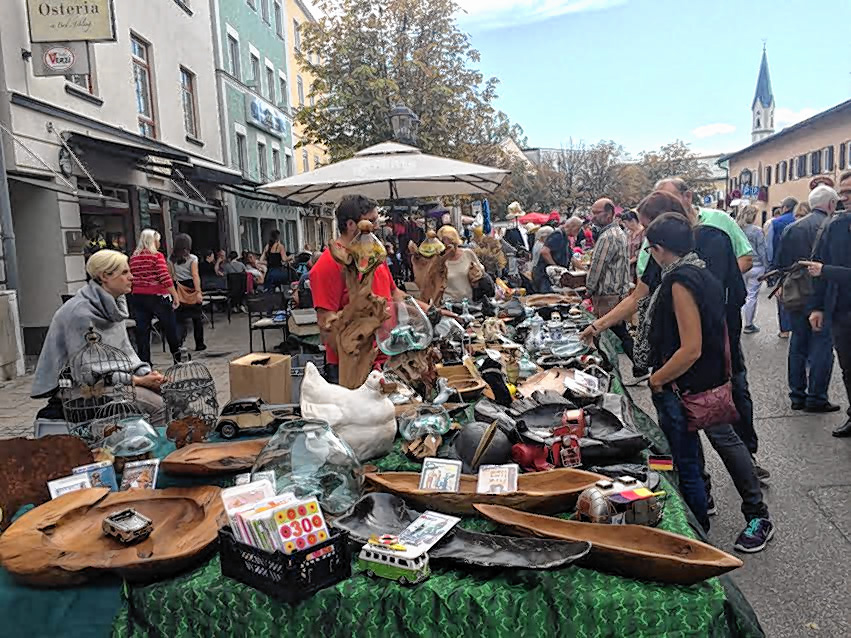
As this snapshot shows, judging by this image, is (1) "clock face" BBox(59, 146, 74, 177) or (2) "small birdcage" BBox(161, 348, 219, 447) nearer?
(2) "small birdcage" BBox(161, 348, 219, 447)

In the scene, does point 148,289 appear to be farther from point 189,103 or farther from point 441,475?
point 189,103

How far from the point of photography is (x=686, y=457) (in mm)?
3051

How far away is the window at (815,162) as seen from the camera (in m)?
31.3

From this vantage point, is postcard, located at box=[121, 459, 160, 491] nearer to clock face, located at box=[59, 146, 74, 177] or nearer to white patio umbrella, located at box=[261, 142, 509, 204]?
white patio umbrella, located at box=[261, 142, 509, 204]

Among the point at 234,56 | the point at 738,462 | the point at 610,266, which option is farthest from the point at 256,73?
the point at 738,462

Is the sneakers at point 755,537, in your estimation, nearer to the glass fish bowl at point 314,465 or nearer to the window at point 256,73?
the glass fish bowl at point 314,465

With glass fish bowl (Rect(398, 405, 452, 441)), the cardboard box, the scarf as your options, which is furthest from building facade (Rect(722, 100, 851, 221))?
glass fish bowl (Rect(398, 405, 452, 441))

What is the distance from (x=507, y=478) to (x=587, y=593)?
523mm

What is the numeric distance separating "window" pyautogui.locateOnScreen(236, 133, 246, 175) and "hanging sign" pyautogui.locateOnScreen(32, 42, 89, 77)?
11648 mm

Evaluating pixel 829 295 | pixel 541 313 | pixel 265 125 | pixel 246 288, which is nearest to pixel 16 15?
pixel 246 288

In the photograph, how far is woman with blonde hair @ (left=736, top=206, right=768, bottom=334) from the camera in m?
8.64

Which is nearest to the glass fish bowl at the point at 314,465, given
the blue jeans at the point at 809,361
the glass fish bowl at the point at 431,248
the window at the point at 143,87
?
the glass fish bowl at the point at 431,248

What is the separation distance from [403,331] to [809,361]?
3.86m

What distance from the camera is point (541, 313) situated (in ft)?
19.1
